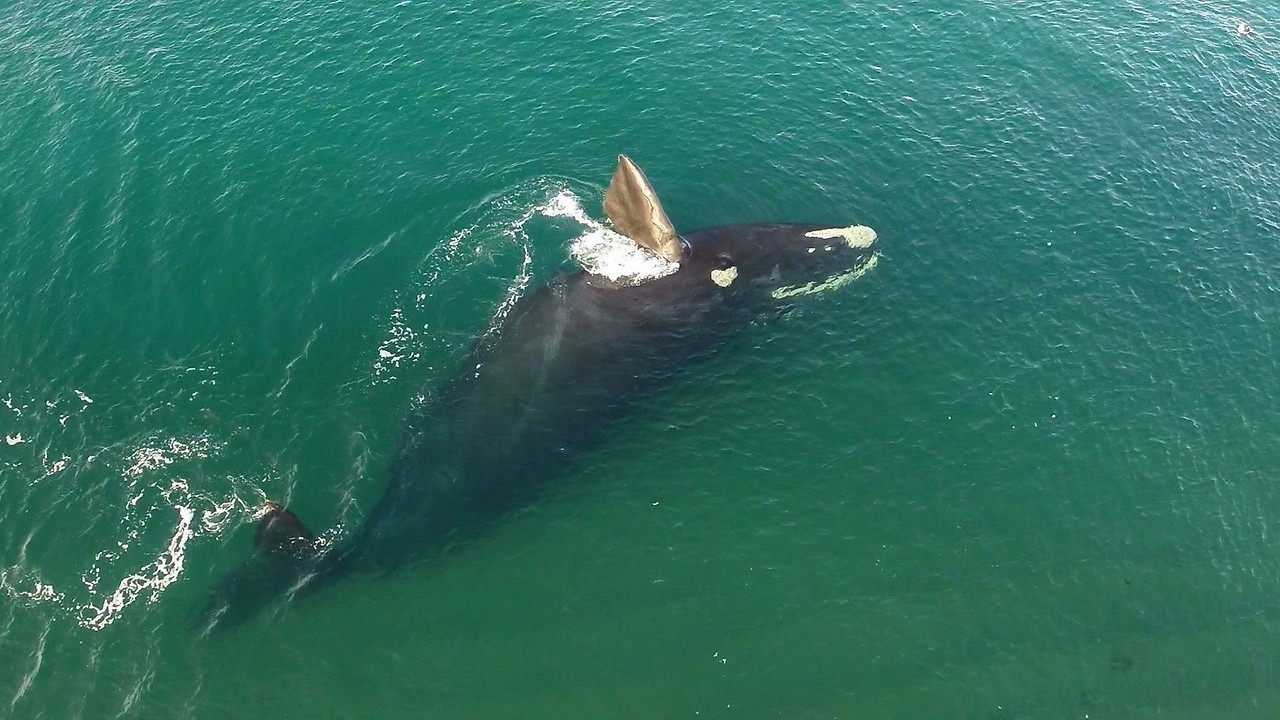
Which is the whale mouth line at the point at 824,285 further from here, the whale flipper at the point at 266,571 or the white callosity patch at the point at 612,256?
the whale flipper at the point at 266,571

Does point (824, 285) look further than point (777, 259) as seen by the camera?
No

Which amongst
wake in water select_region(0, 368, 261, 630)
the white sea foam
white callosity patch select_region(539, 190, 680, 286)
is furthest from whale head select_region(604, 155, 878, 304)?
the white sea foam

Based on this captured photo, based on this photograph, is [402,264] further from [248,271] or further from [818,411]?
[818,411]

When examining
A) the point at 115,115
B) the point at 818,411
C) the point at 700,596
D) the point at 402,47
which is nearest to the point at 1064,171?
the point at 818,411

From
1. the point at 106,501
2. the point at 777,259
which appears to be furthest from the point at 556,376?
the point at 106,501

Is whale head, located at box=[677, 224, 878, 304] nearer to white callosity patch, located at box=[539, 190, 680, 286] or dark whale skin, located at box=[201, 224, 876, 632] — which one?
dark whale skin, located at box=[201, 224, 876, 632]

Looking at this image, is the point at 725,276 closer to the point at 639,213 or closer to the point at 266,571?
the point at 639,213

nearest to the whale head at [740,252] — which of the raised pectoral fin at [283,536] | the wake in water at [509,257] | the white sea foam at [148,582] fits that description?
the wake in water at [509,257]
